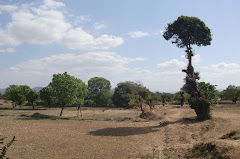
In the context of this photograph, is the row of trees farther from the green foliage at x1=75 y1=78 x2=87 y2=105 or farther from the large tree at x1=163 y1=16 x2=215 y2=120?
the large tree at x1=163 y1=16 x2=215 y2=120

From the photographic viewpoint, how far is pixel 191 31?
3747 cm

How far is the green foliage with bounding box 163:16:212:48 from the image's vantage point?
123 ft

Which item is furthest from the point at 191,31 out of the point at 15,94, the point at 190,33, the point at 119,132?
the point at 15,94

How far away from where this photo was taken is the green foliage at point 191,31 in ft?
123

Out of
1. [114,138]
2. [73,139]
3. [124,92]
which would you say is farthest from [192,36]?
[124,92]

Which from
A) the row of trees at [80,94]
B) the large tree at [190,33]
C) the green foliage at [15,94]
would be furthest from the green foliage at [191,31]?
the green foliage at [15,94]

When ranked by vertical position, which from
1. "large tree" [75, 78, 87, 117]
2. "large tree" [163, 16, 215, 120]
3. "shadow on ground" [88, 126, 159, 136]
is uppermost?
"large tree" [163, 16, 215, 120]

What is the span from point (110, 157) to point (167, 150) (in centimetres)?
Answer: 488

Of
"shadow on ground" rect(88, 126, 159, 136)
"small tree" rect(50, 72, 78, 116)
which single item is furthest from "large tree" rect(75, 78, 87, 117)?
"shadow on ground" rect(88, 126, 159, 136)

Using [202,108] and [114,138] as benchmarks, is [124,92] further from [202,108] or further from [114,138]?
[114,138]

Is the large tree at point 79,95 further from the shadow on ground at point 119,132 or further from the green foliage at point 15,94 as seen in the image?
the shadow on ground at point 119,132

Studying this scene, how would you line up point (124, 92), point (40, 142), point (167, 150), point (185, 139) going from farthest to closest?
point (124, 92)
point (185, 139)
point (40, 142)
point (167, 150)

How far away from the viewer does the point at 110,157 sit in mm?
13953

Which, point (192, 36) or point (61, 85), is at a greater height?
point (192, 36)
